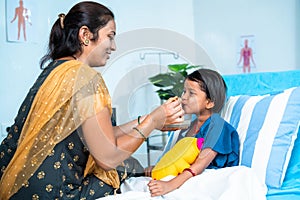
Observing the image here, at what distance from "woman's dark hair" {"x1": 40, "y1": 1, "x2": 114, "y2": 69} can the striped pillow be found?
0.64m

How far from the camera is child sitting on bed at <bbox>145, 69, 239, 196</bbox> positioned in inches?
47.2

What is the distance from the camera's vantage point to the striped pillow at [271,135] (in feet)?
4.12

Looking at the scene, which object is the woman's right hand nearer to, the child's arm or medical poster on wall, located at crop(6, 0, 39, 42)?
the child's arm

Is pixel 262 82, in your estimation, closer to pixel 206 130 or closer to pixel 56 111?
pixel 206 130

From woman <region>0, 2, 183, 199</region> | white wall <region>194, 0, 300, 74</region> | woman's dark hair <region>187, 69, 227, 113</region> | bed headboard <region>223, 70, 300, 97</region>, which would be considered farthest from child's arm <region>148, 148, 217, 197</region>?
white wall <region>194, 0, 300, 74</region>

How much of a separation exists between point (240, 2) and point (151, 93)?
53.8 inches

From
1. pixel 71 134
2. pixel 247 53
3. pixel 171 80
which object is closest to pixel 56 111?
pixel 71 134

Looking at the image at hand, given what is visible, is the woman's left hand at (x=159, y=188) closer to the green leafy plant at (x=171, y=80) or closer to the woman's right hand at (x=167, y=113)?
the woman's right hand at (x=167, y=113)

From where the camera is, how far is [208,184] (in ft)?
3.65

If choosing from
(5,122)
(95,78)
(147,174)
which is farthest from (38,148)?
(5,122)

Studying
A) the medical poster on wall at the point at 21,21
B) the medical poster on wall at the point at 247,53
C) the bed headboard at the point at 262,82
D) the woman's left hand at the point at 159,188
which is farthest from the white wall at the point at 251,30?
the woman's left hand at the point at 159,188

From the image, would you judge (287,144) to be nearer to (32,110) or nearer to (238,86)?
(238,86)

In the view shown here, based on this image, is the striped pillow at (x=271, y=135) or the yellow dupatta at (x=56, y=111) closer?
the yellow dupatta at (x=56, y=111)

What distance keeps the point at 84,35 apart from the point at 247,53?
190cm
